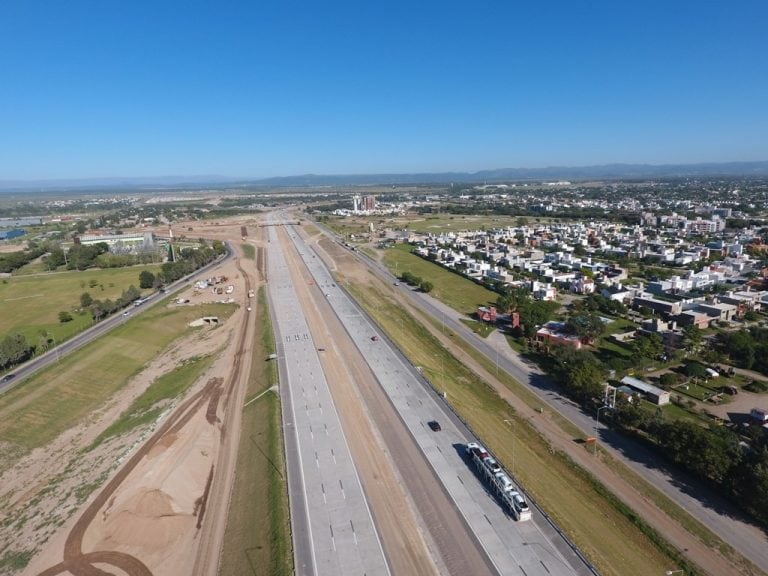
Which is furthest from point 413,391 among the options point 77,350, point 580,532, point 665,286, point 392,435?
point 665,286

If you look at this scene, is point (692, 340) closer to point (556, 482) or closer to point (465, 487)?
point (556, 482)

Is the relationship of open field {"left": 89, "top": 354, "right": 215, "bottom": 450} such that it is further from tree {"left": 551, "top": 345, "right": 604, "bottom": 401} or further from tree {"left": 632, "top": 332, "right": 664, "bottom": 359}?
tree {"left": 632, "top": 332, "right": 664, "bottom": 359}

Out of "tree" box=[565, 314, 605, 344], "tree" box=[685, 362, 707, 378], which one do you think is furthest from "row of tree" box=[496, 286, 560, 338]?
"tree" box=[685, 362, 707, 378]

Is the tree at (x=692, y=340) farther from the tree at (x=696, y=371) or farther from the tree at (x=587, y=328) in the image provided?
the tree at (x=587, y=328)

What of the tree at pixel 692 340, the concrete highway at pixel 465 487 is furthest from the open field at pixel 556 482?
the tree at pixel 692 340

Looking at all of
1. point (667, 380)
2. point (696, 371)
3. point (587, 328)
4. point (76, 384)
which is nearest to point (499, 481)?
point (667, 380)

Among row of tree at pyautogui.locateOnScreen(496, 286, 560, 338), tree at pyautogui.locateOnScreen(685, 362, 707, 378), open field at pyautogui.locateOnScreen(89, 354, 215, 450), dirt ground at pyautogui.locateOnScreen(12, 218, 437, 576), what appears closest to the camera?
dirt ground at pyautogui.locateOnScreen(12, 218, 437, 576)

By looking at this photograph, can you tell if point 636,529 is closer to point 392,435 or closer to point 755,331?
point 392,435
